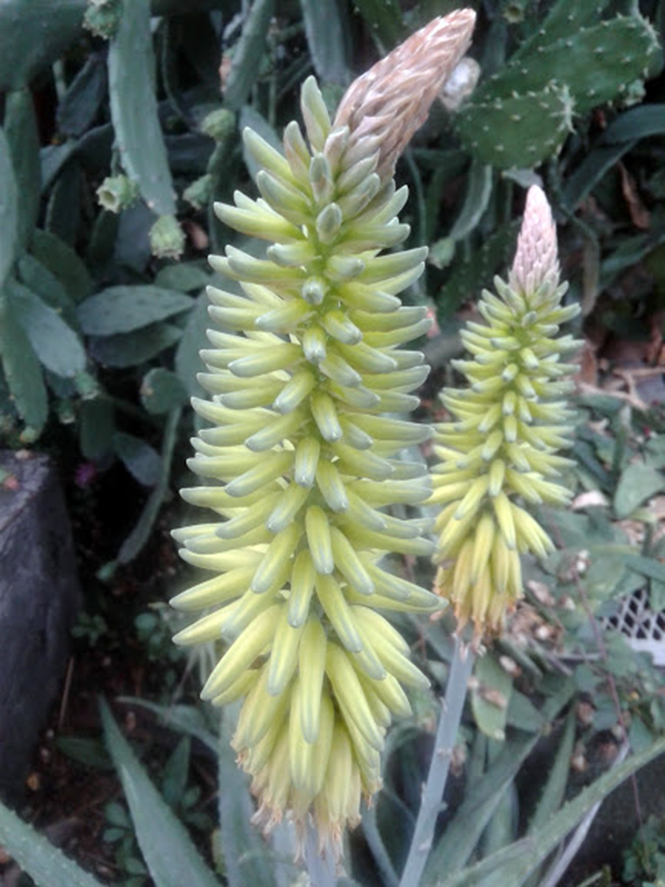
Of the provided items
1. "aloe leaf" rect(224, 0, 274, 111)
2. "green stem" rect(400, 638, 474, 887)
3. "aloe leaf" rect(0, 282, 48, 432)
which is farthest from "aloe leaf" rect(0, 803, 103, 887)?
"aloe leaf" rect(224, 0, 274, 111)

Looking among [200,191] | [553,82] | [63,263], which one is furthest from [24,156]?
[553,82]

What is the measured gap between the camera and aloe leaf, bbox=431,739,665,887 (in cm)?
100

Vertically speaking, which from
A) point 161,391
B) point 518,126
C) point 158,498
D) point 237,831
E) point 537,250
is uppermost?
point 518,126

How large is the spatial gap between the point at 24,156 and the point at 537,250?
102 centimetres

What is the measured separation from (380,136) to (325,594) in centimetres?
37

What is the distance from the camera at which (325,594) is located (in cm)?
75

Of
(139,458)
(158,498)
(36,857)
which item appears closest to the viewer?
(36,857)

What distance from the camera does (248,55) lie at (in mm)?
1518

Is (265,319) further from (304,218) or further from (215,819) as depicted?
(215,819)

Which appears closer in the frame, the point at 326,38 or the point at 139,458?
the point at 326,38

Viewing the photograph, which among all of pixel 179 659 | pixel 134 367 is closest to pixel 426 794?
pixel 179 659

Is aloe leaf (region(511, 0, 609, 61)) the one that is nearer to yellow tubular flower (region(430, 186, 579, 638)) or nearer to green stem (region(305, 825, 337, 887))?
yellow tubular flower (region(430, 186, 579, 638))

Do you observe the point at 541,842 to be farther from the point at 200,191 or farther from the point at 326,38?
the point at 326,38

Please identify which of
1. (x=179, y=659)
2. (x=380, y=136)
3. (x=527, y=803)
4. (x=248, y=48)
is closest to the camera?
(x=380, y=136)
